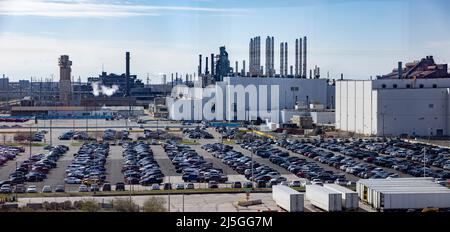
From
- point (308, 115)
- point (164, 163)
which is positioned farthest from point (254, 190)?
point (308, 115)

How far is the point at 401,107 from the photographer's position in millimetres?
9219

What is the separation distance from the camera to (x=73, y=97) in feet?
31.9

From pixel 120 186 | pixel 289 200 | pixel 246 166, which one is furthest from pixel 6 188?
pixel 289 200

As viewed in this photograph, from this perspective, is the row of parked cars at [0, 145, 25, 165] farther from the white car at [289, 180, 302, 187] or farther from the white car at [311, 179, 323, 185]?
the white car at [311, 179, 323, 185]

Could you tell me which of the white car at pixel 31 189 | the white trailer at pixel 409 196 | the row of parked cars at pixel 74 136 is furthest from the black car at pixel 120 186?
the row of parked cars at pixel 74 136

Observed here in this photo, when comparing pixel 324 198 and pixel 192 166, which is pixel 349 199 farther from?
pixel 192 166

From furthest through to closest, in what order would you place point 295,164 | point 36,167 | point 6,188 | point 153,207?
point 295,164
point 36,167
point 6,188
point 153,207

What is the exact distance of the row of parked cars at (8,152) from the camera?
253 inches

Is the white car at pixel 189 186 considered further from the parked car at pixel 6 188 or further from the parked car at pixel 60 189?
the parked car at pixel 6 188

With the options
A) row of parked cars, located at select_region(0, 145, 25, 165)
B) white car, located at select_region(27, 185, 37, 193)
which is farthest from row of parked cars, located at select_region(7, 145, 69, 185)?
white car, located at select_region(27, 185, 37, 193)

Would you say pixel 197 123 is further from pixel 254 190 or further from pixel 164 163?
pixel 254 190

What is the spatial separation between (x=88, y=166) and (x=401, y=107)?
5.28m

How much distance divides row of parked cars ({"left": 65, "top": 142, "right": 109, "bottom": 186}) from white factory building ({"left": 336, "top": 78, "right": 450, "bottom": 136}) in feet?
12.3
